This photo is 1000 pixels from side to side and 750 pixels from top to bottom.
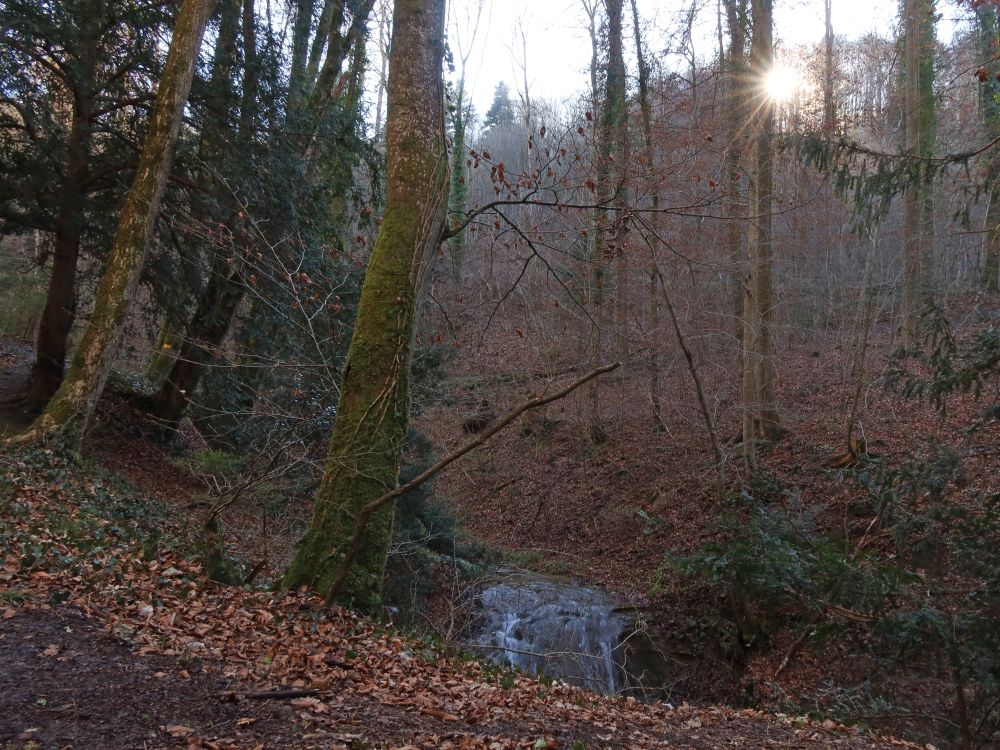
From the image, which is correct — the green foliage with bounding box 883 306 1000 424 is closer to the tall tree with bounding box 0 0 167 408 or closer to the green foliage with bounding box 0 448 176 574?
the green foliage with bounding box 0 448 176 574

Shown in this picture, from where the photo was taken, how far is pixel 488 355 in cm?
A: 2002

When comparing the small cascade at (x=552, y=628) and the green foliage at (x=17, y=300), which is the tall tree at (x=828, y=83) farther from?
the green foliage at (x=17, y=300)

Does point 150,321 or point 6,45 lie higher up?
point 6,45

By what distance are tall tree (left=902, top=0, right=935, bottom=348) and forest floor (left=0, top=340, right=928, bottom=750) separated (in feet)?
38.9

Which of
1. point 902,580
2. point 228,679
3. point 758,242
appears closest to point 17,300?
point 758,242

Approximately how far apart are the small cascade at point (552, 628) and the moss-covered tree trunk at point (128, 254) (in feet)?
21.5

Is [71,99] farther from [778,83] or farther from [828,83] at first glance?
[828,83]

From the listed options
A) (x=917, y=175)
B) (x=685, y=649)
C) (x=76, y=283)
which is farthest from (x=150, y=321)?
(x=917, y=175)

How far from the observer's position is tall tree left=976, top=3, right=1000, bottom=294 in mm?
7688

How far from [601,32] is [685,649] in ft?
50.4

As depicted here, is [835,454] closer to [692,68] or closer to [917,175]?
[917,175]

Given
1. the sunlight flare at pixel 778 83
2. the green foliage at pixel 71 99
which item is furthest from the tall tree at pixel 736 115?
the green foliage at pixel 71 99

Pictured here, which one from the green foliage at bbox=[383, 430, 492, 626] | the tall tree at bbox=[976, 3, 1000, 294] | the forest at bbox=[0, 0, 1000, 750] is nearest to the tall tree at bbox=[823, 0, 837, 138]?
the forest at bbox=[0, 0, 1000, 750]

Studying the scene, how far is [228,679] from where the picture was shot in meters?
3.73
